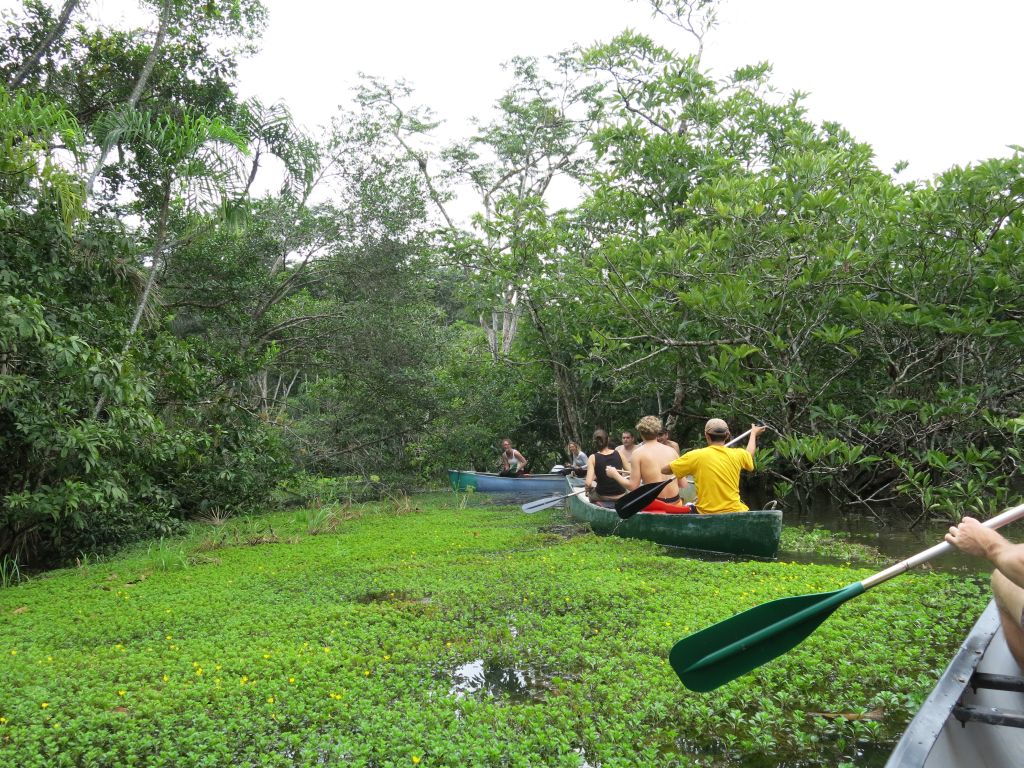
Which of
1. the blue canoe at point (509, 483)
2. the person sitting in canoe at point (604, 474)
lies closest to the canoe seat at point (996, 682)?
the person sitting in canoe at point (604, 474)

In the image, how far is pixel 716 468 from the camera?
24.5 feet

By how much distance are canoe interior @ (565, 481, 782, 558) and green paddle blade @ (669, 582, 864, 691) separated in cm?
393

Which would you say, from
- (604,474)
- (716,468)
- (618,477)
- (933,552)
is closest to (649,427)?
(716,468)

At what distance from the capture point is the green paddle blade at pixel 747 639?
3188 mm

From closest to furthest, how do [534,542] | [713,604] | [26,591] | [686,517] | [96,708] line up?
[96,708] < [713,604] < [26,591] < [686,517] < [534,542]

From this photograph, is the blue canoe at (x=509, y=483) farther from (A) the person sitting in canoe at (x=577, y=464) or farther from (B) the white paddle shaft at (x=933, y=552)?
(B) the white paddle shaft at (x=933, y=552)

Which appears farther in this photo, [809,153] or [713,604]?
[809,153]

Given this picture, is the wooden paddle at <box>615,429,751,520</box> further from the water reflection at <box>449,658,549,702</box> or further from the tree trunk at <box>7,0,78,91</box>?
the tree trunk at <box>7,0,78,91</box>

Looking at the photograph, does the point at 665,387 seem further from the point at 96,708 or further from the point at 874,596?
the point at 96,708

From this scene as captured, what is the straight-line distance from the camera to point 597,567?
6.82m

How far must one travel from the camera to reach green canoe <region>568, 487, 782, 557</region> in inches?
281

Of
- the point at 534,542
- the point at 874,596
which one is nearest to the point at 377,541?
the point at 534,542

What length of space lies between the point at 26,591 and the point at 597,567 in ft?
17.8

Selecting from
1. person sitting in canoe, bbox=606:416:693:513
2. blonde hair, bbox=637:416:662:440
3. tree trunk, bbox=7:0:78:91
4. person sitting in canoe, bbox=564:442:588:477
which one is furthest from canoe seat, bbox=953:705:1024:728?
tree trunk, bbox=7:0:78:91
